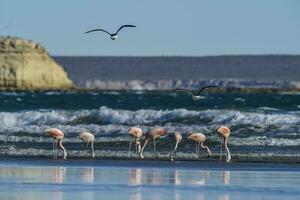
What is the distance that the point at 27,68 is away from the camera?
14262 centimetres

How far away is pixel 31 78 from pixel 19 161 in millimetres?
110461

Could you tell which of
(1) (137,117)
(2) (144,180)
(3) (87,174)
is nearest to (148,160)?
(3) (87,174)

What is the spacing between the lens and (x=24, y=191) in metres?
23.8

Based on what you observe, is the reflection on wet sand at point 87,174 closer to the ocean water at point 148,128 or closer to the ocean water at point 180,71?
the ocean water at point 148,128

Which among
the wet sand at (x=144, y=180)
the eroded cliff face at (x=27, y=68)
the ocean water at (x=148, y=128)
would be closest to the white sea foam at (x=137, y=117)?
the ocean water at (x=148, y=128)

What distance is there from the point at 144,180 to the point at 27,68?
385 feet

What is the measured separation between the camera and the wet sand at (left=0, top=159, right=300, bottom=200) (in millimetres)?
23359

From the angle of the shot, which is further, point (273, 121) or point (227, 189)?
point (273, 121)

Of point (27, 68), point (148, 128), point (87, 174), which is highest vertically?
point (27, 68)

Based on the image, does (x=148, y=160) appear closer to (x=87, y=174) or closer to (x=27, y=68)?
(x=87, y=174)

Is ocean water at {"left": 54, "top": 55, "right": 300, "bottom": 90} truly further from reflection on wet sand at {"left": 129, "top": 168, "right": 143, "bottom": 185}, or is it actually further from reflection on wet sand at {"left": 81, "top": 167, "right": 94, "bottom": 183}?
reflection on wet sand at {"left": 129, "top": 168, "right": 143, "bottom": 185}

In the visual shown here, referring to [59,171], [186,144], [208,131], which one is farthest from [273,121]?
[59,171]

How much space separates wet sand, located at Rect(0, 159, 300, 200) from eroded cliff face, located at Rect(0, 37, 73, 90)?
108468mm

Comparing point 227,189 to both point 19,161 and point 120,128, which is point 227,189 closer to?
point 19,161
